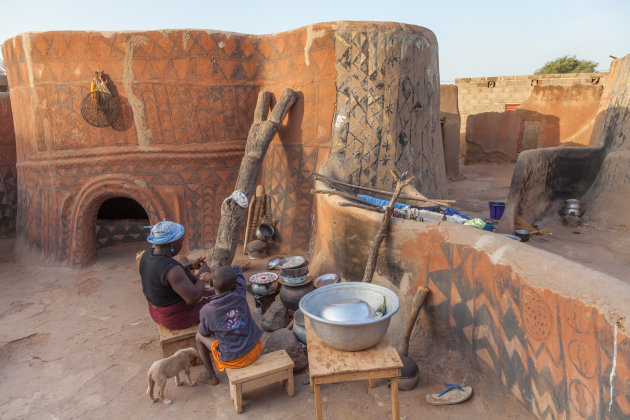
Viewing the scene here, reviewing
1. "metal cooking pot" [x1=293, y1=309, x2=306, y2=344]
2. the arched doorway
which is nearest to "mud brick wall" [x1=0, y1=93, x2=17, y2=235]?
the arched doorway

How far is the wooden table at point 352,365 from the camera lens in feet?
8.63

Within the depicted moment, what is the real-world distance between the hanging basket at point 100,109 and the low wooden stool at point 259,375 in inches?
217

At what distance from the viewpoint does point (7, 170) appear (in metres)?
8.73

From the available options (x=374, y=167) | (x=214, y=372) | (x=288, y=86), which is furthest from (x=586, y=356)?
(x=288, y=86)

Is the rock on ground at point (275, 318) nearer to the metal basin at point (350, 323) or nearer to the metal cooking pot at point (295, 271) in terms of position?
the metal cooking pot at point (295, 271)

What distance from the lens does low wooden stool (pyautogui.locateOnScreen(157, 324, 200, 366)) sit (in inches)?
153

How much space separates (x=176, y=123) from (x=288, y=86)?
7.14ft

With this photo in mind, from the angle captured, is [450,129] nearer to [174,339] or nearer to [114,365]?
[174,339]

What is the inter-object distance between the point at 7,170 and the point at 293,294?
7.96m

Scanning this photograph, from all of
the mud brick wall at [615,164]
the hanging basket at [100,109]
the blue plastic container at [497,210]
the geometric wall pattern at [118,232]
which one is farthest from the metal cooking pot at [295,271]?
the mud brick wall at [615,164]

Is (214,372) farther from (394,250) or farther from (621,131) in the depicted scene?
(621,131)

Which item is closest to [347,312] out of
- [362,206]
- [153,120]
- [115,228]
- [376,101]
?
[362,206]

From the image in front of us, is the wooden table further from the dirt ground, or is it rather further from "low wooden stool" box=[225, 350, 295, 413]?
the dirt ground

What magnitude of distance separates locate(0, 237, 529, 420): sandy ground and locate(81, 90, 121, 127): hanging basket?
2994 millimetres
